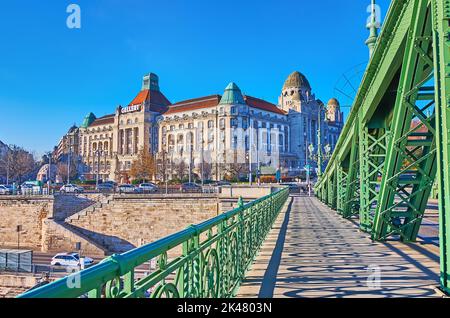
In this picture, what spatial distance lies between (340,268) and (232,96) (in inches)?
3264

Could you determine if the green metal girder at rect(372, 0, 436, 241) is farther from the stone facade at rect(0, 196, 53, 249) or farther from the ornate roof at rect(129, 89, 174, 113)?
the ornate roof at rect(129, 89, 174, 113)

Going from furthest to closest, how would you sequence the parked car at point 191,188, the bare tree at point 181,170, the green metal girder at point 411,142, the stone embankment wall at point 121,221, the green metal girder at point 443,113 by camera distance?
the bare tree at point 181,170 < the parked car at point 191,188 < the stone embankment wall at point 121,221 < the green metal girder at point 411,142 < the green metal girder at point 443,113

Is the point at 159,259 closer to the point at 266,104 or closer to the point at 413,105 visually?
the point at 413,105

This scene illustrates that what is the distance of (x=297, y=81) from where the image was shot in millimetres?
107688

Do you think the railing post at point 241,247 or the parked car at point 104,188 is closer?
the railing post at point 241,247

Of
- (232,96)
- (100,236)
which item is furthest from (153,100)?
(100,236)

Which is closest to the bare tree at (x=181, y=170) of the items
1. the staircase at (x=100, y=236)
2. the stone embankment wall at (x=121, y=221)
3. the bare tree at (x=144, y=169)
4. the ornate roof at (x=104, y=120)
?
the bare tree at (x=144, y=169)

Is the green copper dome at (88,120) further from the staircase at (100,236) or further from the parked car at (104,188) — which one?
the staircase at (100,236)

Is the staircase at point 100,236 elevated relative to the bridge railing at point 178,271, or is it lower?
lower

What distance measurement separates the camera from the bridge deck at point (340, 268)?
206 inches

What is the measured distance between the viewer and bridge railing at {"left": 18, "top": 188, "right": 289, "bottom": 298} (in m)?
1.74

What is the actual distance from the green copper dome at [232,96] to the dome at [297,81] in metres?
25.7

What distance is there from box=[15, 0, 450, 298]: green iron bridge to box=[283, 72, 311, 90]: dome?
98.4 metres

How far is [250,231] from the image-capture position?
7262mm
